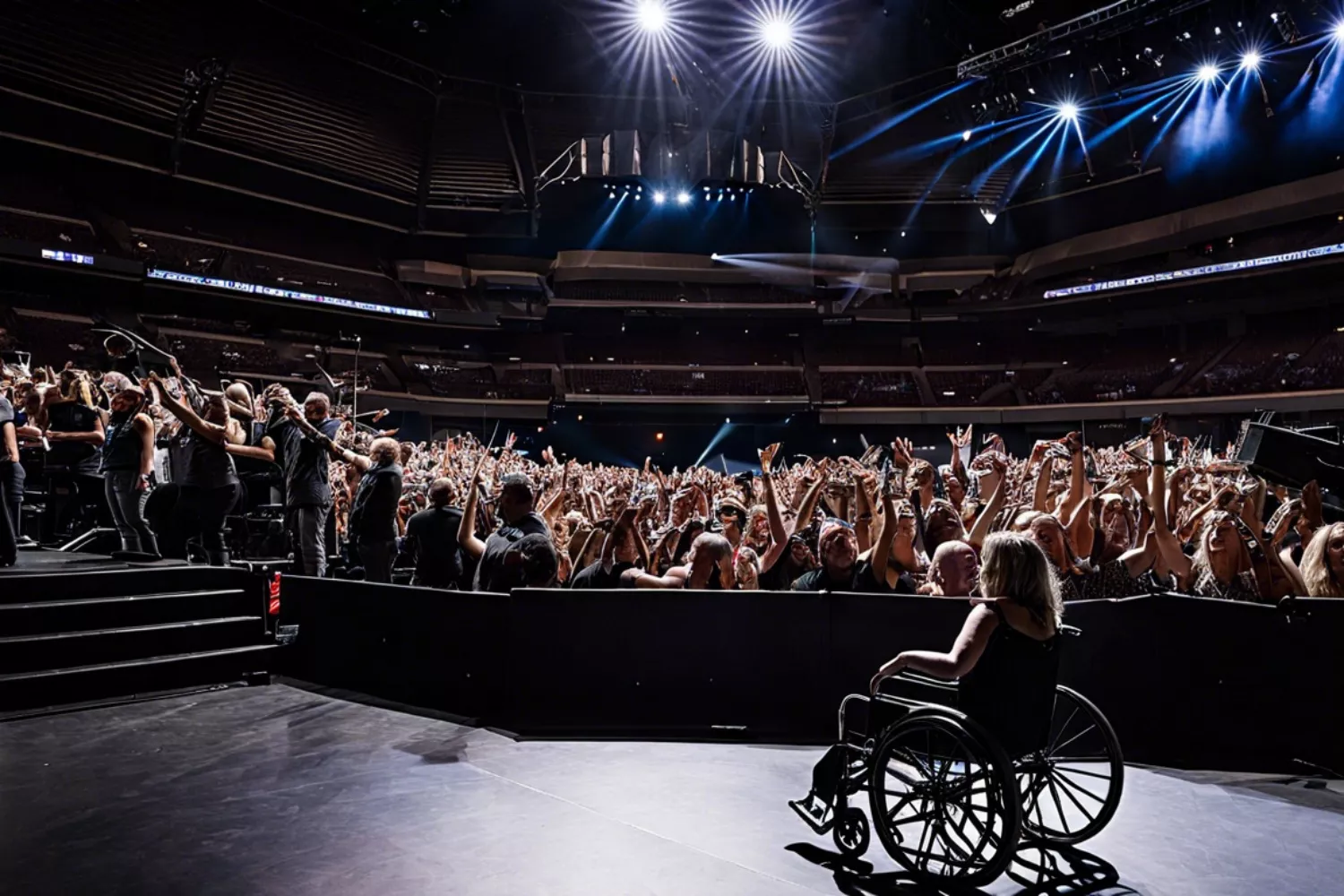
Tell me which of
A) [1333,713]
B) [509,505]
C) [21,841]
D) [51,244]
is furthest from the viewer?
[51,244]

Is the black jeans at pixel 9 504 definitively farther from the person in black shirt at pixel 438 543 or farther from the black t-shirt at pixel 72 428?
the person in black shirt at pixel 438 543

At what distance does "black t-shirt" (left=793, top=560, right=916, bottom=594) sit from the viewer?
15.4 ft

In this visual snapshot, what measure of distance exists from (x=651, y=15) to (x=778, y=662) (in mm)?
18116

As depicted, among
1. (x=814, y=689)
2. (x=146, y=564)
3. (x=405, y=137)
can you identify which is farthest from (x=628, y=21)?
(x=814, y=689)

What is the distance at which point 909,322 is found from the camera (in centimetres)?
3086

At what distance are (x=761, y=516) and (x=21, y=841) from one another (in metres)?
4.99

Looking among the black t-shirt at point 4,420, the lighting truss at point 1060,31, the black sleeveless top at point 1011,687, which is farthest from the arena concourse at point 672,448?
the black t-shirt at point 4,420

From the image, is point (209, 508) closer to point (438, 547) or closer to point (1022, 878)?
point (438, 547)

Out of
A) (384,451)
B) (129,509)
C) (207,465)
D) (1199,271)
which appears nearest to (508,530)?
(384,451)

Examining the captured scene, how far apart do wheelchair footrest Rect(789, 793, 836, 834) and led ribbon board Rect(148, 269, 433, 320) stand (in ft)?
82.9

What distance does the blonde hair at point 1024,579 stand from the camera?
2.82 metres

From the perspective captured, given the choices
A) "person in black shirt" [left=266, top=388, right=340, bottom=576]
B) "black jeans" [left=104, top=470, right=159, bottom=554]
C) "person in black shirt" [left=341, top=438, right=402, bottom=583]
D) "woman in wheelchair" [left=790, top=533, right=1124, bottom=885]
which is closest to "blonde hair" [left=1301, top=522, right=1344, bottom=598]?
"woman in wheelchair" [left=790, top=533, right=1124, bottom=885]

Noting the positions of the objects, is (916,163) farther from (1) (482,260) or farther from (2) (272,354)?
(2) (272,354)

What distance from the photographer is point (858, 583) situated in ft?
15.5
